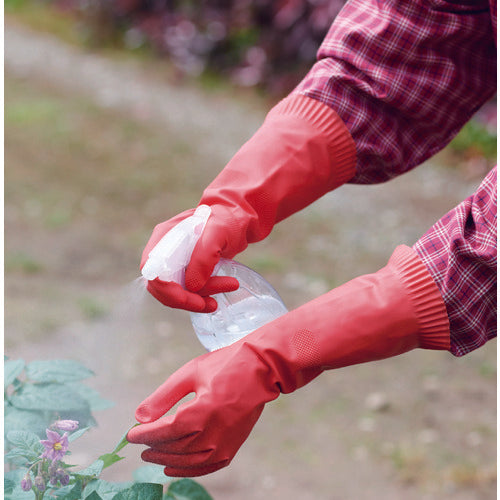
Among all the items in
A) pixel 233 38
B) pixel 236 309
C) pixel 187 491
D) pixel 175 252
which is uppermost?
pixel 175 252

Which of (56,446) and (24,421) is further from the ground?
(56,446)

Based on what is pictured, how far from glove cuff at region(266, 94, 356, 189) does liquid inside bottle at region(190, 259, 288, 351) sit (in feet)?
1.15

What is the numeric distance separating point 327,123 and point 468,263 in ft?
1.66

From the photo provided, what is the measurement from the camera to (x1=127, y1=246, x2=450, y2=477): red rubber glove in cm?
136

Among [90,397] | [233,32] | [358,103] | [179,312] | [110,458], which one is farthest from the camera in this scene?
[233,32]

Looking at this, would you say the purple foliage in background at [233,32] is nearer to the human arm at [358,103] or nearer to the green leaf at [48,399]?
the human arm at [358,103]

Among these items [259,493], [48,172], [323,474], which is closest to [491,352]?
[323,474]

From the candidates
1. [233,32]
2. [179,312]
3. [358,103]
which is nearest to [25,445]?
[358,103]

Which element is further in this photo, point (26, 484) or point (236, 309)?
point (236, 309)

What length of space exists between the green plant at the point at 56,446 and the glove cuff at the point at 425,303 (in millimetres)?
571

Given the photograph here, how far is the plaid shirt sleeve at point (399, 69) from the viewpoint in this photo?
169 cm

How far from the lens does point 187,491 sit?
1.53m

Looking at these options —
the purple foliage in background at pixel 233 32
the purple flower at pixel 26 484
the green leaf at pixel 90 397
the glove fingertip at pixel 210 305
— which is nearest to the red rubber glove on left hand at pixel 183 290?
the glove fingertip at pixel 210 305

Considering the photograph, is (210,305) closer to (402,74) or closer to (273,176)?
(273,176)
